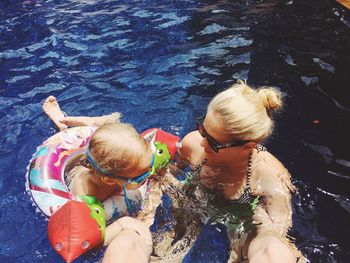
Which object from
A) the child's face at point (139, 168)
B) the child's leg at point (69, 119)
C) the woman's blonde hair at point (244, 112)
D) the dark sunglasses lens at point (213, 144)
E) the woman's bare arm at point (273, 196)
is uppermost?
the woman's blonde hair at point (244, 112)

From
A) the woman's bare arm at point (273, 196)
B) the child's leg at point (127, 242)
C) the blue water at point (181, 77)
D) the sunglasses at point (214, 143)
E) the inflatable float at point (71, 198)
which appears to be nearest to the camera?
the child's leg at point (127, 242)

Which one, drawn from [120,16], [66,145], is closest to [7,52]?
[120,16]

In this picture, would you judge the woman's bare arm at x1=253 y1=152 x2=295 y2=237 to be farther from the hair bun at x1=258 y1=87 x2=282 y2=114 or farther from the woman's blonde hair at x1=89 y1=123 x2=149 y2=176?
the woman's blonde hair at x1=89 y1=123 x2=149 y2=176

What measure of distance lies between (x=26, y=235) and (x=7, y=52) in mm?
4018

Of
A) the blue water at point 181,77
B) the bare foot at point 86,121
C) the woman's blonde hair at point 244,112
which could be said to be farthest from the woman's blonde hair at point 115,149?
the bare foot at point 86,121

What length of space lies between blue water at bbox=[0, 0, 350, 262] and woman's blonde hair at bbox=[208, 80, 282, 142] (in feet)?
3.49

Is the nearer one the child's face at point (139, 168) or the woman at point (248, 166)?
the woman at point (248, 166)

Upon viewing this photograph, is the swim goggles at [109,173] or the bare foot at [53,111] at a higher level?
the swim goggles at [109,173]

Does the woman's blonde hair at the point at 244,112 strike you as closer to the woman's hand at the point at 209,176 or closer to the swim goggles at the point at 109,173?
the woman's hand at the point at 209,176

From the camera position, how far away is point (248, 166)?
113 inches

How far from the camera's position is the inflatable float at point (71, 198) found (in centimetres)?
250

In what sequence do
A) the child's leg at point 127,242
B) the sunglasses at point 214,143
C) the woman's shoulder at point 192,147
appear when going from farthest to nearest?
the woman's shoulder at point 192,147, the sunglasses at point 214,143, the child's leg at point 127,242

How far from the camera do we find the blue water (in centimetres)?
335

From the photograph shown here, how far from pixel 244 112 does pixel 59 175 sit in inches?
65.6
